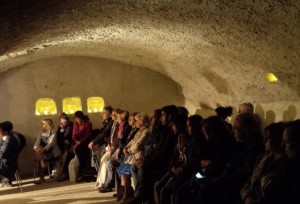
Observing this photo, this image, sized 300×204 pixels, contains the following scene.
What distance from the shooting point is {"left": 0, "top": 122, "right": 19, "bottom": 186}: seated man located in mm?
8547

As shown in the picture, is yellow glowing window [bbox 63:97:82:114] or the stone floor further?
yellow glowing window [bbox 63:97:82:114]

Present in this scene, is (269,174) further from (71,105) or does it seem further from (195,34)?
(71,105)

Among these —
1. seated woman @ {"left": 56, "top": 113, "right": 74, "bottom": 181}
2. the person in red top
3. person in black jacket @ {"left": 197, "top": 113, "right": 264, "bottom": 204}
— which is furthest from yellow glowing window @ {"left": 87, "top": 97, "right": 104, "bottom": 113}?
person in black jacket @ {"left": 197, "top": 113, "right": 264, "bottom": 204}

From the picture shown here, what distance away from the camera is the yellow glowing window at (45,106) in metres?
11.0

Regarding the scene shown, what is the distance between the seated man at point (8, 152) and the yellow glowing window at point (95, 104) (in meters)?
2.89

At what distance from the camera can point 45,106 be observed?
36.4 ft

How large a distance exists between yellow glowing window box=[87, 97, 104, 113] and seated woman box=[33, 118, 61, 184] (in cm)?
158

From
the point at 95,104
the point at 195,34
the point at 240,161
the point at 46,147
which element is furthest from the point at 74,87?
the point at 240,161

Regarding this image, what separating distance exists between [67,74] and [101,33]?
4.20 m

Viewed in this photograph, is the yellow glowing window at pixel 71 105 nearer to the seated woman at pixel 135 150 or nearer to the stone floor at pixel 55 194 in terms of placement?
the stone floor at pixel 55 194

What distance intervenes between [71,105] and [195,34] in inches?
223

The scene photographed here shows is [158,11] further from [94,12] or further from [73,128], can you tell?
[73,128]

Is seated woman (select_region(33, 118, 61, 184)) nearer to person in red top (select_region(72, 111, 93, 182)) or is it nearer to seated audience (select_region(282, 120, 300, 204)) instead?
person in red top (select_region(72, 111, 93, 182))

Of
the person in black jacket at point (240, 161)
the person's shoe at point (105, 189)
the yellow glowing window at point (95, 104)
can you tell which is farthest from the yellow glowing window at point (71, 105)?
the person in black jacket at point (240, 161)
